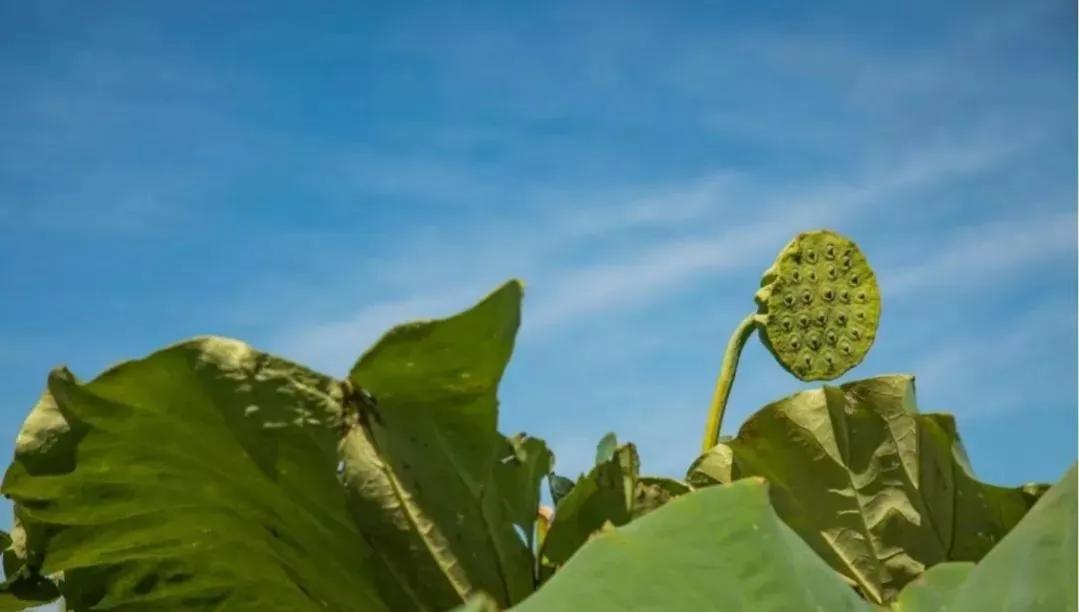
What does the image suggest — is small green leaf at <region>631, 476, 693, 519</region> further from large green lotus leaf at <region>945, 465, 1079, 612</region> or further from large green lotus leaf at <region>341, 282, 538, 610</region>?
large green lotus leaf at <region>945, 465, 1079, 612</region>

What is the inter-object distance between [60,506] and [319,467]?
17 cm

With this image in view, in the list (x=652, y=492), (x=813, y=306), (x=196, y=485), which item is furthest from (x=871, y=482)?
(x=813, y=306)

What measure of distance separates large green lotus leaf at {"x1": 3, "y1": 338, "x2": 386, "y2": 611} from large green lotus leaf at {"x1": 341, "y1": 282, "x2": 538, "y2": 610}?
2 centimetres

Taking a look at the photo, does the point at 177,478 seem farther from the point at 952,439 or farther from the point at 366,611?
the point at 952,439

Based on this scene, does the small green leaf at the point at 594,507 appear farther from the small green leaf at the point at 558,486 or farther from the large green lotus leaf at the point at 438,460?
the small green leaf at the point at 558,486

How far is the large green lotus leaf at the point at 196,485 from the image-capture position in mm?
645

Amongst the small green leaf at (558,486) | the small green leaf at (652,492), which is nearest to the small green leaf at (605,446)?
the small green leaf at (652,492)

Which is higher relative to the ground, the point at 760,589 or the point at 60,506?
the point at 60,506

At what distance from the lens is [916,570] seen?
0.81m

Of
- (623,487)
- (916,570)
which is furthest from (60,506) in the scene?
(916,570)

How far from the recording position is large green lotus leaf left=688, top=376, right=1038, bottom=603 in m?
0.80

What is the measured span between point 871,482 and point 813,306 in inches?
21.0

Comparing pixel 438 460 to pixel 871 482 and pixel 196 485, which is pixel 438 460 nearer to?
pixel 196 485

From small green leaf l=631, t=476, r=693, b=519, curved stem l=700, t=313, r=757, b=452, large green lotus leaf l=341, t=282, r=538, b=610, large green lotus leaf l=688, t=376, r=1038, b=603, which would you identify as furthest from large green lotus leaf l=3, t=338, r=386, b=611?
curved stem l=700, t=313, r=757, b=452
